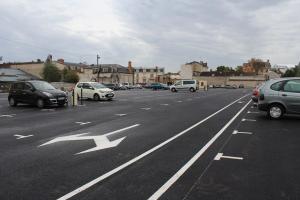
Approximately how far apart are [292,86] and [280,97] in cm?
62

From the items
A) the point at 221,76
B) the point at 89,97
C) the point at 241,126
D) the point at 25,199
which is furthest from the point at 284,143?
the point at 221,76

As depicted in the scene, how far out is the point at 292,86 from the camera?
45.6ft

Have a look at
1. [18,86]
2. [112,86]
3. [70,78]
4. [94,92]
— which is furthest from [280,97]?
[70,78]

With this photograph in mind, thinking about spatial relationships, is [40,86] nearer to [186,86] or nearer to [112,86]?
[186,86]

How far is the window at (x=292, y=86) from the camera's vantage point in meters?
13.8

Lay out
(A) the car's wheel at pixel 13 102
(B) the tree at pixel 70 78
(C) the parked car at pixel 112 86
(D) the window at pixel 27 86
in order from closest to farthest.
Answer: (D) the window at pixel 27 86
(A) the car's wheel at pixel 13 102
(C) the parked car at pixel 112 86
(B) the tree at pixel 70 78

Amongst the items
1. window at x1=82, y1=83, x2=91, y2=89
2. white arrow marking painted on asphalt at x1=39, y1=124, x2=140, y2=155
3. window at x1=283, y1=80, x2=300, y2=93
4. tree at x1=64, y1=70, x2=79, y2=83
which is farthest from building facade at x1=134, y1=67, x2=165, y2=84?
white arrow marking painted on asphalt at x1=39, y1=124, x2=140, y2=155

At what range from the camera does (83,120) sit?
13883 mm

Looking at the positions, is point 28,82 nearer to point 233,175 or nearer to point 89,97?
point 89,97

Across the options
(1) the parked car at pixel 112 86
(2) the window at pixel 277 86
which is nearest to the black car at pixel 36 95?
(2) the window at pixel 277 86

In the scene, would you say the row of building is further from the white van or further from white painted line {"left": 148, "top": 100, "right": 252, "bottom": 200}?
white painted line {"left": 148, "top": 100, "right": 252, "bottom": 200}

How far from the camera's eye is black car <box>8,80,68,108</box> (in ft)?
65.0

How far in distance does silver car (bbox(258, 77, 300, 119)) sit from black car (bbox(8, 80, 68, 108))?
1109 centimetres

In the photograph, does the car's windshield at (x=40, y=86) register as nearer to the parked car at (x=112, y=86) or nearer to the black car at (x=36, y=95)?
the black car at (x=36, y=95)
